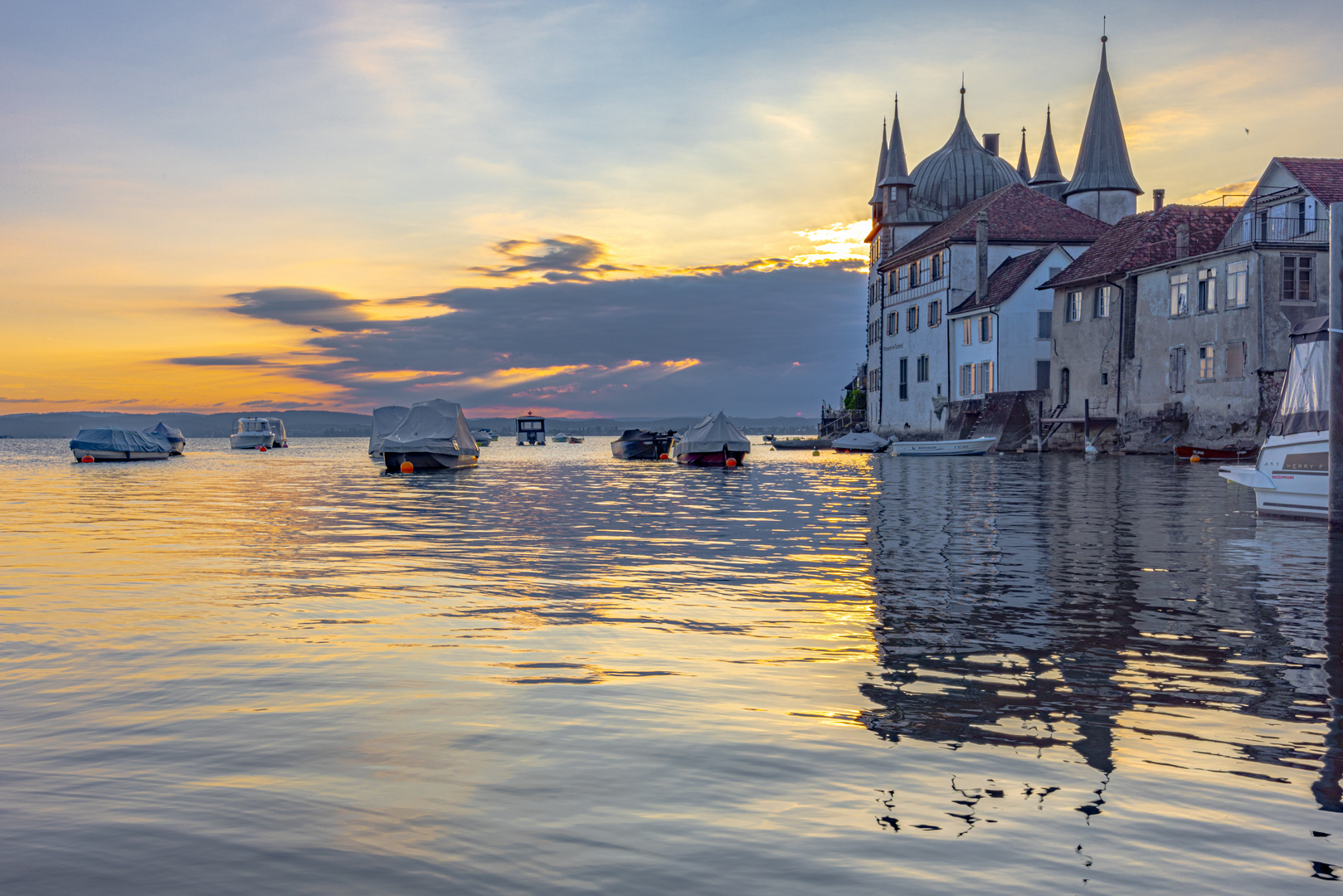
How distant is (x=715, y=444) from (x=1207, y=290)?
26.2 metres

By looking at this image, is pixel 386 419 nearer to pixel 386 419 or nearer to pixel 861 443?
pixel 386 419

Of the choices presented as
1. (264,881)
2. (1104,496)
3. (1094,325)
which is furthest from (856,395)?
(264,881)

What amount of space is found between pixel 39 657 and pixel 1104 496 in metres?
26.2

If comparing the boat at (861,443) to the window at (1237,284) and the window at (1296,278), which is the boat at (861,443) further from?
the window at (1296,278)

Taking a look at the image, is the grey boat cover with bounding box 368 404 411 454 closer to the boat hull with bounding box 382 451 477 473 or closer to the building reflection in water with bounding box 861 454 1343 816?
the boat hull with bounding box 382 451 477 473

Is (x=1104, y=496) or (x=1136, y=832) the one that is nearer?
(x=1136, y=832)

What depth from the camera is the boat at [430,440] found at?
2101 inches

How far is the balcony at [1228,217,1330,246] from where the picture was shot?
148 ft

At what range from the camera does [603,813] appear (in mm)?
5051

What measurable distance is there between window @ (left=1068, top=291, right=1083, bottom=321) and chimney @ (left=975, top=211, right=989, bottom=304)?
9.33 metres

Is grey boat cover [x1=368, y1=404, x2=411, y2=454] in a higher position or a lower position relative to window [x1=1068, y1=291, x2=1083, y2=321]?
lower

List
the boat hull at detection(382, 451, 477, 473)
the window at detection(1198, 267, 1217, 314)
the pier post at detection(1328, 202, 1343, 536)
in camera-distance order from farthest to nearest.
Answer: the boat hull at detection(382, 451, 477, 473) → the window at detection(1198, 267, 1217, 314) → the pier post at detection(1328, 202, 1343, 536)

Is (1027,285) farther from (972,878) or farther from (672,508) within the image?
(972,878)

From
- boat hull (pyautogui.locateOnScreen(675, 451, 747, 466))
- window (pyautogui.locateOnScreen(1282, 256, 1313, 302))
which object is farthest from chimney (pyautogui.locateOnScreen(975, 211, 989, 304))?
window (pyautogui.locateOnScreen(1282, 256, 1313, 302))
